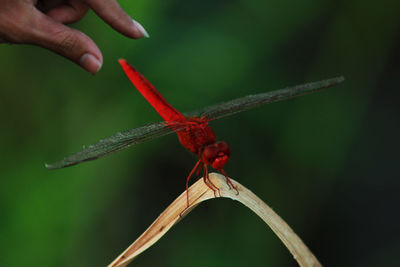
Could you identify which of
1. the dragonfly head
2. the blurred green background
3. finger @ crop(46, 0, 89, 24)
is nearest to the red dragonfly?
the dragonfly head

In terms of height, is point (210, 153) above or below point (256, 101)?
below

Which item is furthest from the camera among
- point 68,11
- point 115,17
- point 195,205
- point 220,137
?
point 220,137

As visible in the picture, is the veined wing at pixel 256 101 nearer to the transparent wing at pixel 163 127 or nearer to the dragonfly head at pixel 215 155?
the transparent wing at pixel 163 127

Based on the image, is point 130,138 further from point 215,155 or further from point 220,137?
point 220,137

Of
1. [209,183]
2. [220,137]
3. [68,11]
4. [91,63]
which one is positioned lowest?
[220,137]

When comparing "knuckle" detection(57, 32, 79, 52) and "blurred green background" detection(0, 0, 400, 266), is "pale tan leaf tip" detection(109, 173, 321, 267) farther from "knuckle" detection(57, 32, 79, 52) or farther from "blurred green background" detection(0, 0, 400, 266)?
"blurred green background" detection(0, 0, 400, 266)

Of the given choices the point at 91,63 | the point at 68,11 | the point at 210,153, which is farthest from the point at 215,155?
the point at 68,11

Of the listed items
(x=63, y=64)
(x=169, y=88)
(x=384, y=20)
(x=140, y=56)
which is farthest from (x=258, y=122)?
(x=63, y=64)
